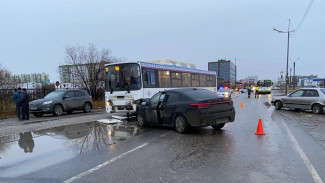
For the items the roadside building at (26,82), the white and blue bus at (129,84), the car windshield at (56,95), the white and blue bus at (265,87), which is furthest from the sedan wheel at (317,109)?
the white and blue bus at (265,87)

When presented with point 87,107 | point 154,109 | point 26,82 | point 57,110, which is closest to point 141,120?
point 154,109

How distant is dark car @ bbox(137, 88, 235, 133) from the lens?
27.6 ft

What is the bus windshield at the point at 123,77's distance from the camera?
1358 centimetres

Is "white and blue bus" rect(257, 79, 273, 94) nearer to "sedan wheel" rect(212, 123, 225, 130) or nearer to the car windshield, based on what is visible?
the car windshield

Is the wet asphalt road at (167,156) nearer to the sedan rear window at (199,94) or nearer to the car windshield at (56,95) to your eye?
the sedan rear window at (199,94)

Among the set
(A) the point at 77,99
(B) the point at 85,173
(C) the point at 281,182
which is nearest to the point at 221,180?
(C) the point at 281,182

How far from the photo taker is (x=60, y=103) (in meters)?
16.6

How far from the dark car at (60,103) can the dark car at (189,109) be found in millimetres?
8608

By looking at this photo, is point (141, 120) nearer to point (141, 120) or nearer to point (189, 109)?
point (141, 120)

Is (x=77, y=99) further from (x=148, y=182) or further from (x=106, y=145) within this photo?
(x=148, y=182)

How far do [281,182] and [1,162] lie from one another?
6.14m

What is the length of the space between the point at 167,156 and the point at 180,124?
2864 mm

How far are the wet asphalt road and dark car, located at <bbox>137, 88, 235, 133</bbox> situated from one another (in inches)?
17.2

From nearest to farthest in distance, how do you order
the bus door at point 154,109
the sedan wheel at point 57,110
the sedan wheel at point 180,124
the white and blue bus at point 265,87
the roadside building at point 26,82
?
the sedan wheel at point 180,124, the bus door at point 154,109, the sedan wheel at point 57,110, the roadside building at point 26,82, the white and blue bus at point 265,87
